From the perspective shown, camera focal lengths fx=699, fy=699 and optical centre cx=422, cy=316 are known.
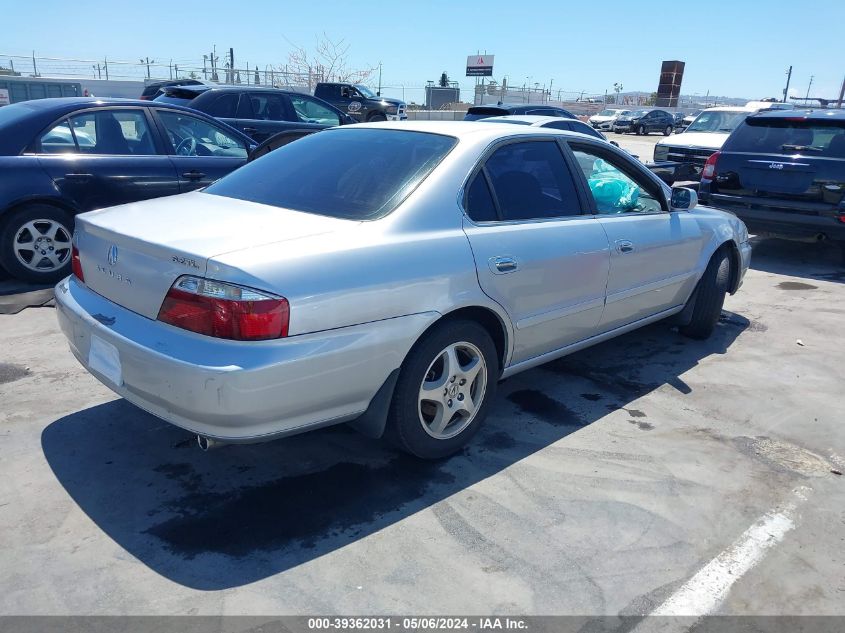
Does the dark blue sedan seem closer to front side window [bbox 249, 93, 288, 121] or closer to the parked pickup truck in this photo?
front side window [bbox 249, 93, 288, 121]

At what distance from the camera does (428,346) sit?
10.3 ft

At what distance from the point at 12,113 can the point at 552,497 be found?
552 cm

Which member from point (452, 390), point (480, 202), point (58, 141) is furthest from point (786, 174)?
point (58, 141)

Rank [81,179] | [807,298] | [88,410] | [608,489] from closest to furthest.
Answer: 1. [608,489]
2. [88,410]
3. [81,179]
4. [807,298]

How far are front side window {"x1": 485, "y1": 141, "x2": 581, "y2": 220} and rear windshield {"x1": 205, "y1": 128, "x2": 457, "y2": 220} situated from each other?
31cm

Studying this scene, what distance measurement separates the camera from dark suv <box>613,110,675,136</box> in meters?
40.7

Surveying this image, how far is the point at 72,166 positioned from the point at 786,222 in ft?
23.4

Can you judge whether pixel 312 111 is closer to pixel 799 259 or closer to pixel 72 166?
pixel 72 166

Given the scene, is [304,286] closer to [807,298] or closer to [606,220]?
[606,220]

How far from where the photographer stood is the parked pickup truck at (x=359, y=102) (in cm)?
2053

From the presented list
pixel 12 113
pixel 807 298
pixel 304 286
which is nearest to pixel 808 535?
pixel 304 286

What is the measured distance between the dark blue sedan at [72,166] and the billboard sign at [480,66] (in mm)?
46545

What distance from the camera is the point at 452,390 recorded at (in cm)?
339

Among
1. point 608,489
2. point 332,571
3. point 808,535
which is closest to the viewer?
point 332,571
